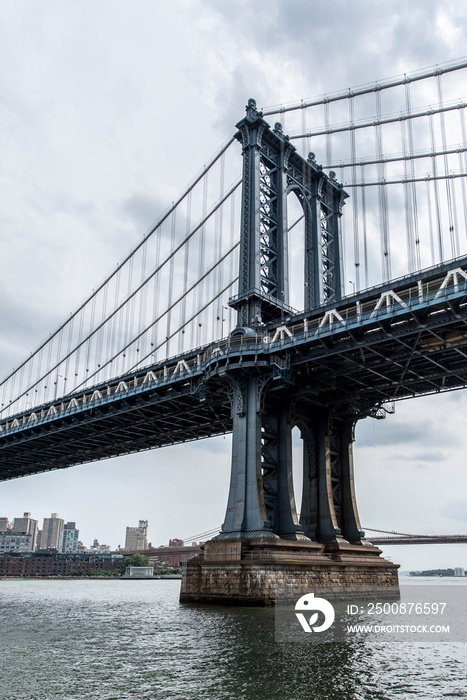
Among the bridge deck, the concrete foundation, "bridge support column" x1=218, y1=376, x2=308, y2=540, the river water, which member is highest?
the bridge deck

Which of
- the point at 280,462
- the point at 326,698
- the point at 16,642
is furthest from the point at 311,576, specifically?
the point at 326,698

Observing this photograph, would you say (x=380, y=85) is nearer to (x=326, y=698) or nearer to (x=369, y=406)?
(x=369, y=406)

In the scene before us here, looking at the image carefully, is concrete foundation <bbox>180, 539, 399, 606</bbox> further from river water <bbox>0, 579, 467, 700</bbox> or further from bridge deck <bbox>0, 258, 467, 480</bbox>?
bridge deck <bbox>0, 258, 467, 480</bbox>

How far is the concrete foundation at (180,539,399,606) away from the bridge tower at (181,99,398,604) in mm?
79

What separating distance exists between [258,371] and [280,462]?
7.75m

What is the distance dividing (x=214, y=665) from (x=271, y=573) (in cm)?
2116

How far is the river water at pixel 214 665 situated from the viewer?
61.9 ft

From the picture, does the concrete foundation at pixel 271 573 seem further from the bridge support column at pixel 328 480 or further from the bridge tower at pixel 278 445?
the bridge support column at pixel 328 480

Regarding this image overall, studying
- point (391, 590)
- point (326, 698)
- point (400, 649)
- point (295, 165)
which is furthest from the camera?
point (295, 165)

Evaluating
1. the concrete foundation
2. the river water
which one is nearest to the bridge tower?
the concrete foundation

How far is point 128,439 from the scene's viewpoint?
275ft

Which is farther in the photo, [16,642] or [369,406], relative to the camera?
[369,406]

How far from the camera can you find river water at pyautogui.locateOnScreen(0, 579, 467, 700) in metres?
18.9

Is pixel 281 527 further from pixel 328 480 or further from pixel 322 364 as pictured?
pixel 322 364
